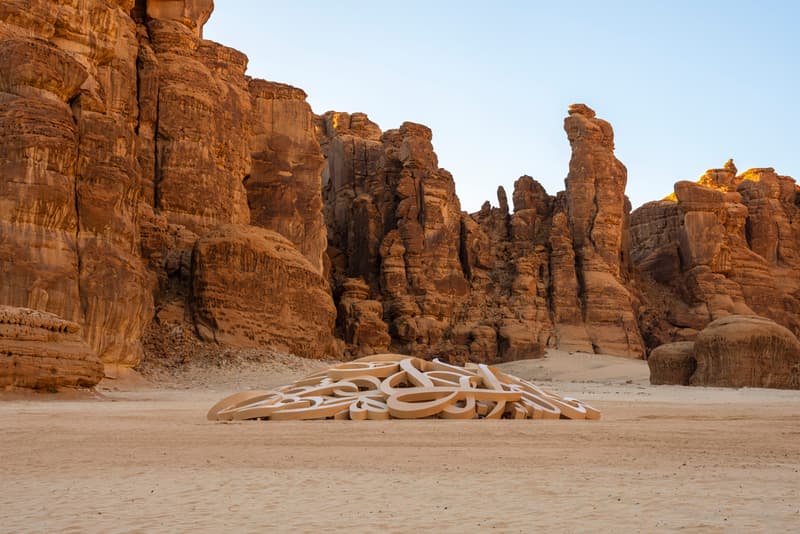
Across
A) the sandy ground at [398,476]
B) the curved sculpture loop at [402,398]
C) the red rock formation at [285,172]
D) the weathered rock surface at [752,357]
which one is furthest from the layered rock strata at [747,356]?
the red rock formation at [285,172]

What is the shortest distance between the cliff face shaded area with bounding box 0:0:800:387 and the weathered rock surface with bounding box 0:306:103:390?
0.06 metres

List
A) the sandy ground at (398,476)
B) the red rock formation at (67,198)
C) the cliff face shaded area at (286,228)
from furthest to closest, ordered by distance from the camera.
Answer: the cliff face shaded area at (286,228) → the red rock formation at (67,198) → the sandy ground at (398,476)

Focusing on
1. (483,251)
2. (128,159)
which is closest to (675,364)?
(128,159)

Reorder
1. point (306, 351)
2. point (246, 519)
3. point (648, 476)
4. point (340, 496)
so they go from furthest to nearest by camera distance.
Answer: point (306, 351), point (648, 476), point (340, 496), point (246, 519)

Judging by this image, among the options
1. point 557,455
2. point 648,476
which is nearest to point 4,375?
point 557,455

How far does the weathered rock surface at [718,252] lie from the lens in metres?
48.3

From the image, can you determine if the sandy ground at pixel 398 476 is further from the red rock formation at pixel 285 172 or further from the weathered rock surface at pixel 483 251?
the weathered rock surface at pixel 483 251

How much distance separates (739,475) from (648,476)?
1.93ft

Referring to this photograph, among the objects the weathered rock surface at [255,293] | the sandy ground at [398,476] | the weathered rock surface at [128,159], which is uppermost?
the weathered rock surface at [128,159]

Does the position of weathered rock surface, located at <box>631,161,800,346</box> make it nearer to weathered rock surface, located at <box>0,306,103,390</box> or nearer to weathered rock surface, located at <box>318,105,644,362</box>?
weathered rock surface, located at <box>318,105,644,362</box>

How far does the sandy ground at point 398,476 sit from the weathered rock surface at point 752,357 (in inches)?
637

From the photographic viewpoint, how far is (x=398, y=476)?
5.11 meters

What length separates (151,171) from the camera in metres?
30.8

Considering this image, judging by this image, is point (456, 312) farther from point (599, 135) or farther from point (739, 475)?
point (739, 475)
